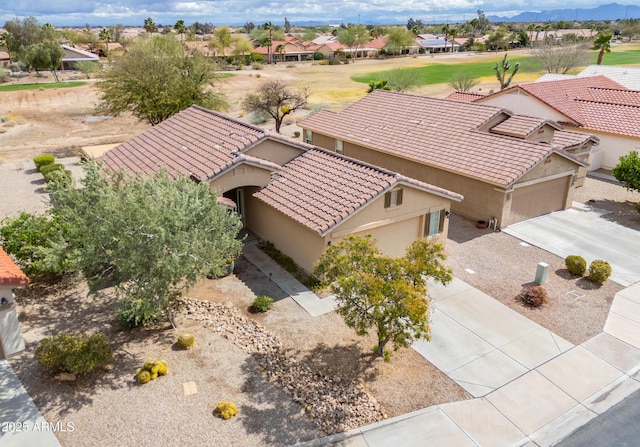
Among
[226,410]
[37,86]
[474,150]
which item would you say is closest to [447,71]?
[37,86]

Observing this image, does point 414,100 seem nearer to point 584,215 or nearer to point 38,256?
point 584,215

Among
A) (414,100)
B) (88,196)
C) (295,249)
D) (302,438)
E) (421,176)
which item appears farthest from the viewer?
(414,100)

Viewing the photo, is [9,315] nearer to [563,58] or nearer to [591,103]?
[591,103]

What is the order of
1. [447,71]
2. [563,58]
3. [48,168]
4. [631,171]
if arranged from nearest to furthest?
[631,171], [48,168], [563,58], [447,71]

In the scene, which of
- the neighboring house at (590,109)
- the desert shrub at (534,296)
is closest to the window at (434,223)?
the desert shrub at (534,296)

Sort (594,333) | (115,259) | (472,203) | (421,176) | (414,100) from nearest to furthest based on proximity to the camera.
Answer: (115,259)
(594,333)
(472,203)
(421,176)
(414,100)

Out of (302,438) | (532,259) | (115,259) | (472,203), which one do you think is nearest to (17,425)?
(115,259)

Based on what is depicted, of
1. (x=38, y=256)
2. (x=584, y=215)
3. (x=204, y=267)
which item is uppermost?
(x=204, y=267)
